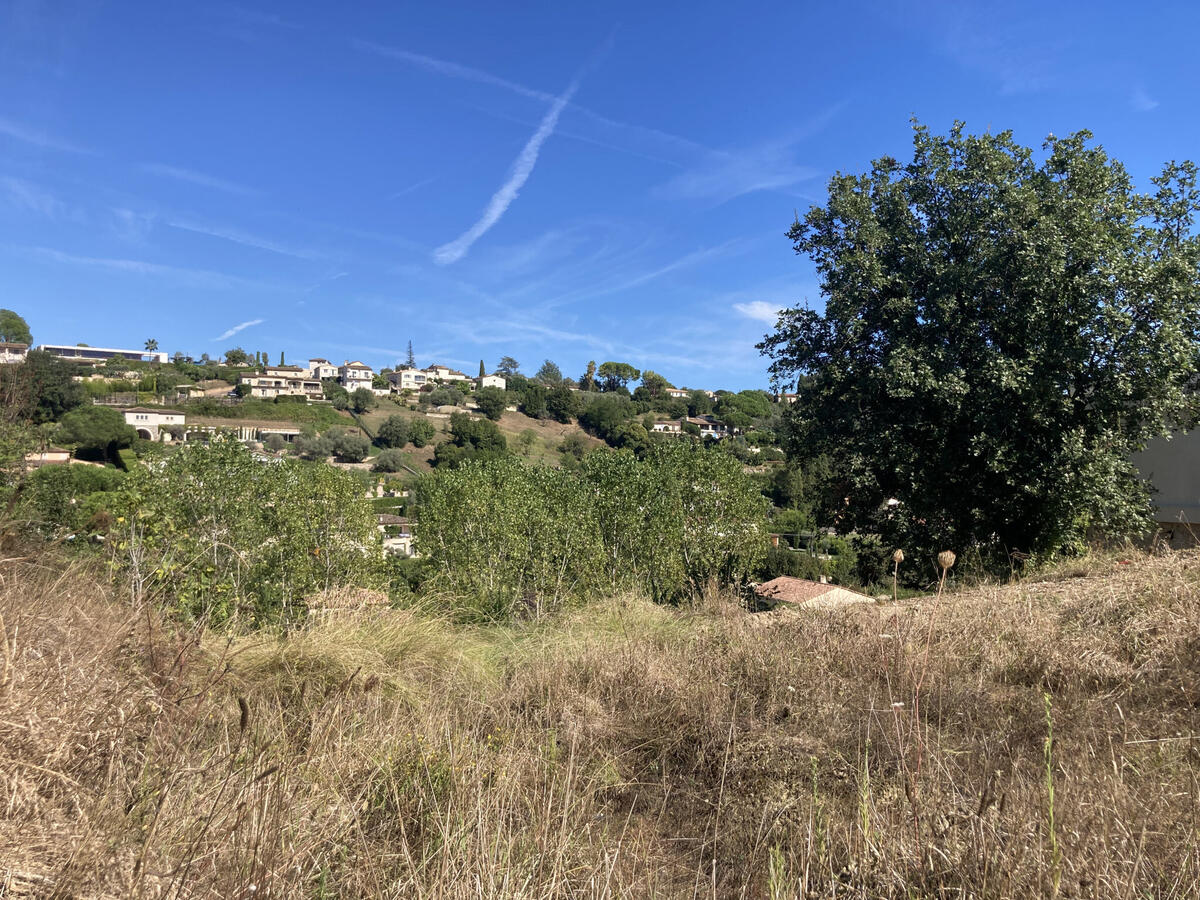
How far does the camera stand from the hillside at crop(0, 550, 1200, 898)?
1.90m

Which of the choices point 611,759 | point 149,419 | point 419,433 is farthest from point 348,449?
point 611,759

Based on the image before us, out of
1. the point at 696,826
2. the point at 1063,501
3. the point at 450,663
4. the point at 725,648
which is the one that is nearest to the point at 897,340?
the point at 1063,501

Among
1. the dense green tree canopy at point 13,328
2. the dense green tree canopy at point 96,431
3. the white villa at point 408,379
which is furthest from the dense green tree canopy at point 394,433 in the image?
the white villa at point 408,379

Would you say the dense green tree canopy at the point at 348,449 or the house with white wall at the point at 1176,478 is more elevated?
the dense green tree canopy at the point at 348,449

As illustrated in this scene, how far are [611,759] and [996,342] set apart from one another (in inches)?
441

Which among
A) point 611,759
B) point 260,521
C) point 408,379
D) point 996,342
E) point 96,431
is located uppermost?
point 408,379

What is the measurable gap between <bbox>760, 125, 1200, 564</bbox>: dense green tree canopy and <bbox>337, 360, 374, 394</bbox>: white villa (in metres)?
114

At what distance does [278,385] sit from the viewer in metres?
96.9

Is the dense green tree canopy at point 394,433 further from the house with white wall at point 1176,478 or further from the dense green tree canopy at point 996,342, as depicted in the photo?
the house with white wall at point 1176,478

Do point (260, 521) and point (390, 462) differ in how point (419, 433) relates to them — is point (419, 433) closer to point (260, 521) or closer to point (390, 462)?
point (390, 462)

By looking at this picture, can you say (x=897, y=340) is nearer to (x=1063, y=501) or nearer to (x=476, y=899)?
(x=1063, y=501)

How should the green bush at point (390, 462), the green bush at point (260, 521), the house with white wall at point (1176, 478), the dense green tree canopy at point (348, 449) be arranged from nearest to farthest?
the green bush at point (260, 521) → the house with white wall at point (1176, 478) → the green bush at point (390, 462) → the dense green tree canopy at point (348, 449)

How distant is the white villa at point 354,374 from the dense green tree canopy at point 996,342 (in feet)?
374

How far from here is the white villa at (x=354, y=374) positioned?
121m
